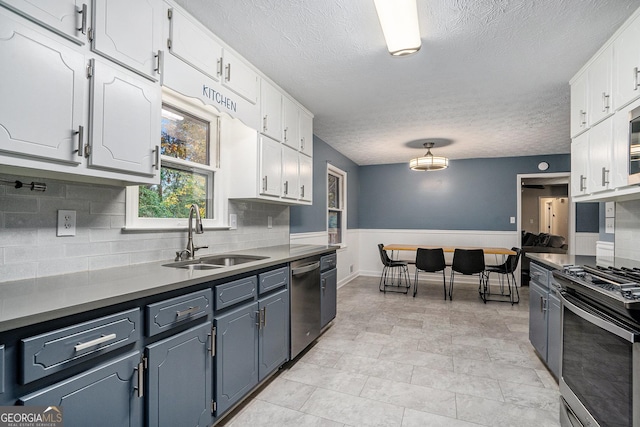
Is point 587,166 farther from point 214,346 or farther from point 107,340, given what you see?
point 107,340

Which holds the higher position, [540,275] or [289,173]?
[289,173]

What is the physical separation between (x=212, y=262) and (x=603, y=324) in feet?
7.57

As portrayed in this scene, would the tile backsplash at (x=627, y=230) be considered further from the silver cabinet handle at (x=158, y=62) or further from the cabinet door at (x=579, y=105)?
the silver cabinet handle at (x=158, y=62)

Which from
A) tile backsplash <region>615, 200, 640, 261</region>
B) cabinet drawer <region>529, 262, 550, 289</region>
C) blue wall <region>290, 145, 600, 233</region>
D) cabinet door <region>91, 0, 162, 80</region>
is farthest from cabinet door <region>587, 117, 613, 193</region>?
blue wall <region>290, 145, 600, 233</region>

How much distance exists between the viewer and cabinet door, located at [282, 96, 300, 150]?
3.08m

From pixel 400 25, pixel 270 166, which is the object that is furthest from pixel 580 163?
pixel 270 166

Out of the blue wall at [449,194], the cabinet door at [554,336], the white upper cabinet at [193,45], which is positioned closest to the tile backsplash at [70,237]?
the white upper cabinet at [193,45]

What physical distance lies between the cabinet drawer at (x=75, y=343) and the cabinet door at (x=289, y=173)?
199 centimetres

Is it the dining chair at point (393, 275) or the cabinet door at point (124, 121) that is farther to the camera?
the dining chair at point (393, 275)

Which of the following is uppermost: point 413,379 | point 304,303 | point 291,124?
point 291,124

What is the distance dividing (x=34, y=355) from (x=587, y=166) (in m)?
3.42

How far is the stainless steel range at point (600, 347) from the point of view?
126cm

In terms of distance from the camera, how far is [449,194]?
20.4 feet

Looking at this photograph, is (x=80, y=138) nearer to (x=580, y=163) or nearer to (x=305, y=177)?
(x=305, y=177)
